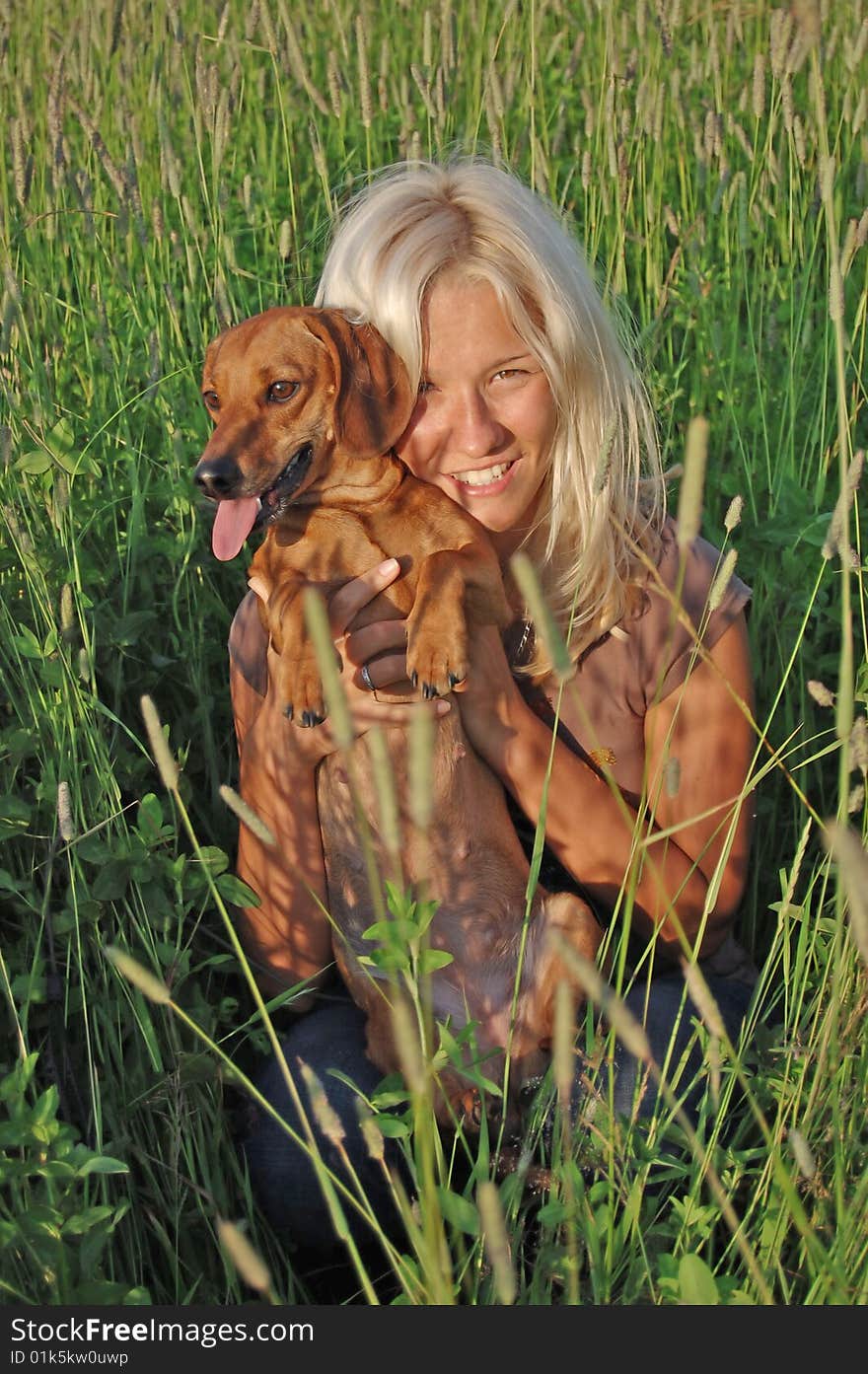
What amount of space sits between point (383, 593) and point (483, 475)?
251mm

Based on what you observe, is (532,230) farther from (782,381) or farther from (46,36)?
(46,36)

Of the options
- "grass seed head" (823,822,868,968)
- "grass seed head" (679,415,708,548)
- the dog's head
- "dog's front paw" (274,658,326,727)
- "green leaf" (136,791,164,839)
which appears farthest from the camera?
the dog's head

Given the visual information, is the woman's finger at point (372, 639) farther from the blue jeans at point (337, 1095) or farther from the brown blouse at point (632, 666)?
the blue jeans at point (337, 1095)

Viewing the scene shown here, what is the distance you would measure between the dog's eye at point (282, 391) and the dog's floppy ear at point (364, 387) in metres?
0.07

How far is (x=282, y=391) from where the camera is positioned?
194 cm

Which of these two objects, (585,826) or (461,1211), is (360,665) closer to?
(585,826)

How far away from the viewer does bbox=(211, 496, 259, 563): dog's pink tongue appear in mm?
1824

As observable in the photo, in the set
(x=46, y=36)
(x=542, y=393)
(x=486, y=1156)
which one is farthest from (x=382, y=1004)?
(x=46, y=36)

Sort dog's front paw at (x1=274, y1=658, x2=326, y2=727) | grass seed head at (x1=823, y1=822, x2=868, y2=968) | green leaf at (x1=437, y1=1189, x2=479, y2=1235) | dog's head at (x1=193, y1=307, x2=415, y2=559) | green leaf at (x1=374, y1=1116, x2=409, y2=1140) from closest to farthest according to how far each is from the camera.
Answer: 1. grass seed head at (x1=823, y1=822, x2=868, y2=968)
2. green leaf at (x1=437, y1=1189, x2=479, y2=1235)
3. green leaf at (x1=374, y1=1116, x2=409, y2=1140)
4. dog's front paw at (x1=274, y1=658, x2=326, y2=727)
5. dog's head at (x1=193, y1=307, x2=415, y2=559)

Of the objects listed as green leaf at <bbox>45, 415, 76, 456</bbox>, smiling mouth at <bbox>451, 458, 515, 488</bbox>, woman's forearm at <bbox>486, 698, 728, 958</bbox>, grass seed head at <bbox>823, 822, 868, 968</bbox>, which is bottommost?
woman's forearm at <bbox>486, 698, 728, 958</bbox>

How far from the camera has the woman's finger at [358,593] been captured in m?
1.99

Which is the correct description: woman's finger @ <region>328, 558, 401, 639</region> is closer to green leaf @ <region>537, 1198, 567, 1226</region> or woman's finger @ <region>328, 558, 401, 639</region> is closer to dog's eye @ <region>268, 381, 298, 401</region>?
dog's eye @ <region>268, 381, 298, 401</region>

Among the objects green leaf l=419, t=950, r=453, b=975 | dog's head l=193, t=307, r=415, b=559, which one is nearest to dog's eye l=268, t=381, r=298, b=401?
dog's head l=193, t=307, r=415, b=559

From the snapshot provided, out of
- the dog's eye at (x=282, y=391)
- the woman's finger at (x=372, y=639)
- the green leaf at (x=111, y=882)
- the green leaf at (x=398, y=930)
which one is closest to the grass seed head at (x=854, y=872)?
the green leaf at (x=398, y=930)
